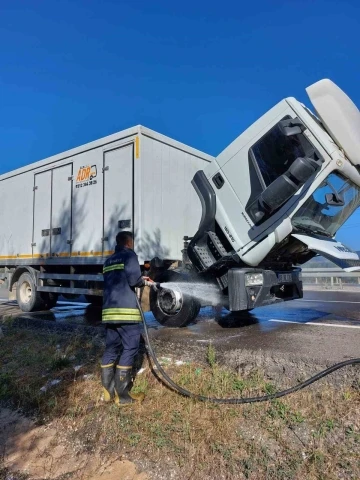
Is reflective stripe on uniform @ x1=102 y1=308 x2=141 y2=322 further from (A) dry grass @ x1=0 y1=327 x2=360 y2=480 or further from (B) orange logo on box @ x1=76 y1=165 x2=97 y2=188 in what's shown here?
(B) orange logo on box @ x1=76 y1=165 x2=97 y2=188

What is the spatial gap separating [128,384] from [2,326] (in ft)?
15.4

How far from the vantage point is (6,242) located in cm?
1004

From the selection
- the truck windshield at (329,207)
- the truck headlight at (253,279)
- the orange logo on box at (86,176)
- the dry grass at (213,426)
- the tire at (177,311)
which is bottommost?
the dry grass at (213,426)

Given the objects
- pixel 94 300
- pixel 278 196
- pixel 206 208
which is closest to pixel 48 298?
pixel 94 300

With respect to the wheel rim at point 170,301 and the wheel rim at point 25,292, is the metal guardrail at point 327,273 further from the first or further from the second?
the wheel rim at point 25,292

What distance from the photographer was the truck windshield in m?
5.00

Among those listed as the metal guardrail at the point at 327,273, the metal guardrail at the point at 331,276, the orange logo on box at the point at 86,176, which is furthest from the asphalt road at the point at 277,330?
the metal guardrail at the point at 331,276

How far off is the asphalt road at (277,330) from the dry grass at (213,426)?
115cm

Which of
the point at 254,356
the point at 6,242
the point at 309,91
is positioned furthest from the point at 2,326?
the point at 309,91

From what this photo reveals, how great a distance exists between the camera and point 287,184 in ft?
15.4

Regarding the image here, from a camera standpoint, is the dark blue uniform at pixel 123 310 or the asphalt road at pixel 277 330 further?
the asphalt road at pixel 277 330

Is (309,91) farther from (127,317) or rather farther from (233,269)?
(127,317)

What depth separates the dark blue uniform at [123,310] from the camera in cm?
370

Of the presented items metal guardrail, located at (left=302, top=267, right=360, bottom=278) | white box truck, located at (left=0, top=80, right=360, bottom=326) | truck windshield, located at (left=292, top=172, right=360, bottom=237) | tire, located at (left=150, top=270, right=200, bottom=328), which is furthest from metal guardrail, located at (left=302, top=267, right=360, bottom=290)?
tire, located at (left=150, top=270, right=200, bottom=328)
